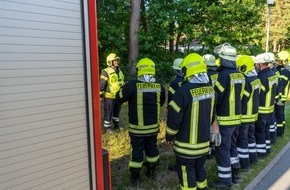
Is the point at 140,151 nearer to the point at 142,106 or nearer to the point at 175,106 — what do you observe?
the point at 142,106

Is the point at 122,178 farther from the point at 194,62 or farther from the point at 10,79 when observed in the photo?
the point at 10,79

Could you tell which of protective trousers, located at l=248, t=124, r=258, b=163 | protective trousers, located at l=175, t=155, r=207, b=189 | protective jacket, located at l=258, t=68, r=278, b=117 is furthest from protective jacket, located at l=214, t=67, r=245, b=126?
protective jacket, located at l=258, t=68, r=278, b=117

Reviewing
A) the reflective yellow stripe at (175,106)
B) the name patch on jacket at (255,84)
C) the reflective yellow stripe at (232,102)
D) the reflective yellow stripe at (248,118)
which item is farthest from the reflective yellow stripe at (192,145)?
the name patch on jacket at (255,84)

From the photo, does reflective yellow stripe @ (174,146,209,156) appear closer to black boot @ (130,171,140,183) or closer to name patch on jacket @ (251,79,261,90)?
black boot @ (130,171,140,183)

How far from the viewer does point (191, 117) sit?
13.4 ft

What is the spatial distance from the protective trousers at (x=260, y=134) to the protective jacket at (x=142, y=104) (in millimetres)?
2532

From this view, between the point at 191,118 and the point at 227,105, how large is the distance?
1.31m

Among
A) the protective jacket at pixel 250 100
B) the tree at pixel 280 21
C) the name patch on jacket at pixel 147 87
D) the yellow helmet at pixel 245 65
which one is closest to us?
the name patch on jacket at pixel 147 87

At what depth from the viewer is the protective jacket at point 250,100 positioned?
5.70 meters

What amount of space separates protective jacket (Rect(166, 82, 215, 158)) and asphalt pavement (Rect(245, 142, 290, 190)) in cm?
177

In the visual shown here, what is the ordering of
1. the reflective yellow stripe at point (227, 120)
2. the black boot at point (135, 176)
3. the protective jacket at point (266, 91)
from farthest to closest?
the protective jacket at point (266, 91)
the black boot at point (135, 176)
the reflective yellow stripe at point (227, 120)

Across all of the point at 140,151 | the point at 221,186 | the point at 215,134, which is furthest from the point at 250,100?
the point at 140,151

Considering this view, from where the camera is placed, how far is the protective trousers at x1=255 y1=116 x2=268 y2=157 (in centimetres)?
659

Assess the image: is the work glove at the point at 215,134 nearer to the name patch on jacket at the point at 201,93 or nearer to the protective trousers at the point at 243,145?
the name patch on jacket at the point at 201,93
